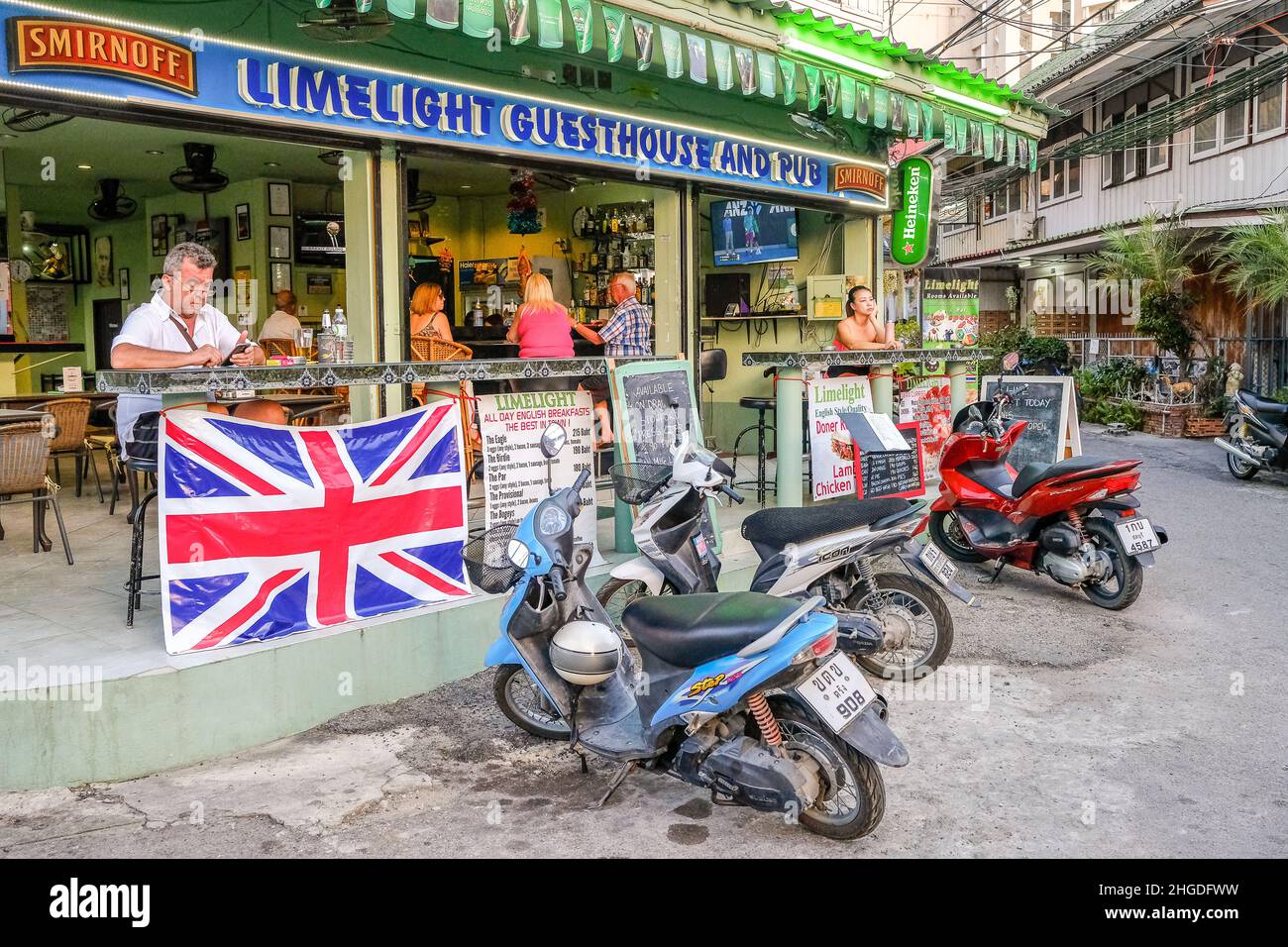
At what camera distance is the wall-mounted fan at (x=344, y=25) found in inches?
239

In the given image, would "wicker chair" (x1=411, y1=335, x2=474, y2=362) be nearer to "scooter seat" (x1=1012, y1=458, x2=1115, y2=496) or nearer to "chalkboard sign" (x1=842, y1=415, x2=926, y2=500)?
"chalkboard sign" (x1=842, y1=415, x2=926, y2=500)

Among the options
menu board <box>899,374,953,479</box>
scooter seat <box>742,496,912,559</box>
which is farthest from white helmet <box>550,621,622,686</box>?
menu board <box>899,374,953,479</box>

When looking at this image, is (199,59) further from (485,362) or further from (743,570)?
(743,570)

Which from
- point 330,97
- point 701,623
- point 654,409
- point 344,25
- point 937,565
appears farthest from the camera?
point 654,409

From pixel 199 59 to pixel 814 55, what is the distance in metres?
4.43

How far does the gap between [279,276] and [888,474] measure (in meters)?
8.55

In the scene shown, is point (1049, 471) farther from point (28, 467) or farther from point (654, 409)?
point (28, 467)

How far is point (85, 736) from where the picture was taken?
4.31m

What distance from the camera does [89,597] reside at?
5.61 metres

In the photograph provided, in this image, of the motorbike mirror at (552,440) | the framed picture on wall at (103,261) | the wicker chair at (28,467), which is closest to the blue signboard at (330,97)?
the wicker chair at (28,467)

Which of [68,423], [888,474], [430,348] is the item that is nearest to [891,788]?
[888,474]

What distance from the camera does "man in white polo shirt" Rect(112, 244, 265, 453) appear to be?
507 centimetres
